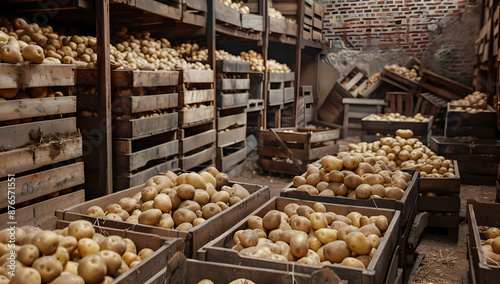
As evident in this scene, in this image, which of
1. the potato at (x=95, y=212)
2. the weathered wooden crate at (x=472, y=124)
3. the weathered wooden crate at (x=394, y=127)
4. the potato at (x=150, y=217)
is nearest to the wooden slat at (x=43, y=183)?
the potato at (x=95, y=212)

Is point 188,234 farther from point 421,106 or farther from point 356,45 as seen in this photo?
point 356,45

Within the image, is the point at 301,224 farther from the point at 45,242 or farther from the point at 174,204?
the point at 45,242

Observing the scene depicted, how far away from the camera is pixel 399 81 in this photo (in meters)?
11.0

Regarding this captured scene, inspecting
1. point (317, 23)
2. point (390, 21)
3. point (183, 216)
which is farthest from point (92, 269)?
point (390, 21)

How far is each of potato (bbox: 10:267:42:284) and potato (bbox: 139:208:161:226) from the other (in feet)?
3.37

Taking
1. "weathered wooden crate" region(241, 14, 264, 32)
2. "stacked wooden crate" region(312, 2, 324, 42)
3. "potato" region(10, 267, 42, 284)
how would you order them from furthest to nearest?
1. "stacked wooden crate" region(312, 2, 324, 42)
2. "weathered wooden crate" region(241, 14, 264, 32)
3. "potato" region(10, 267, 42, 284)

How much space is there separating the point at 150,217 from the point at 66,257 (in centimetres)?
83

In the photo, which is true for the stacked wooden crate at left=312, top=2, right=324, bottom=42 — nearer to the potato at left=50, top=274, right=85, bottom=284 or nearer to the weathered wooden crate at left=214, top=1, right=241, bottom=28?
the weathered wooden crate at left=214, top=1, right=241, bottom=28

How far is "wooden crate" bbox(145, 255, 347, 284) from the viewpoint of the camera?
79.6 inches

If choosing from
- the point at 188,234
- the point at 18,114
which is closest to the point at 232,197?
the point at 188,234

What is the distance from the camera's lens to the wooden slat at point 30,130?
3367mm

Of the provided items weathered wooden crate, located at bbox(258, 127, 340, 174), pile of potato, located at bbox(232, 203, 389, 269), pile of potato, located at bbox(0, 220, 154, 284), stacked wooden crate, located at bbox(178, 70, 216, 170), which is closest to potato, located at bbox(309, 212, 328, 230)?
pile of potato, located at bbox(232, 203, 389, 269)

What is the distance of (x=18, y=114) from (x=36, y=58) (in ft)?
1.53

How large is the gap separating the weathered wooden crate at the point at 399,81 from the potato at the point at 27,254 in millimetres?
10130
